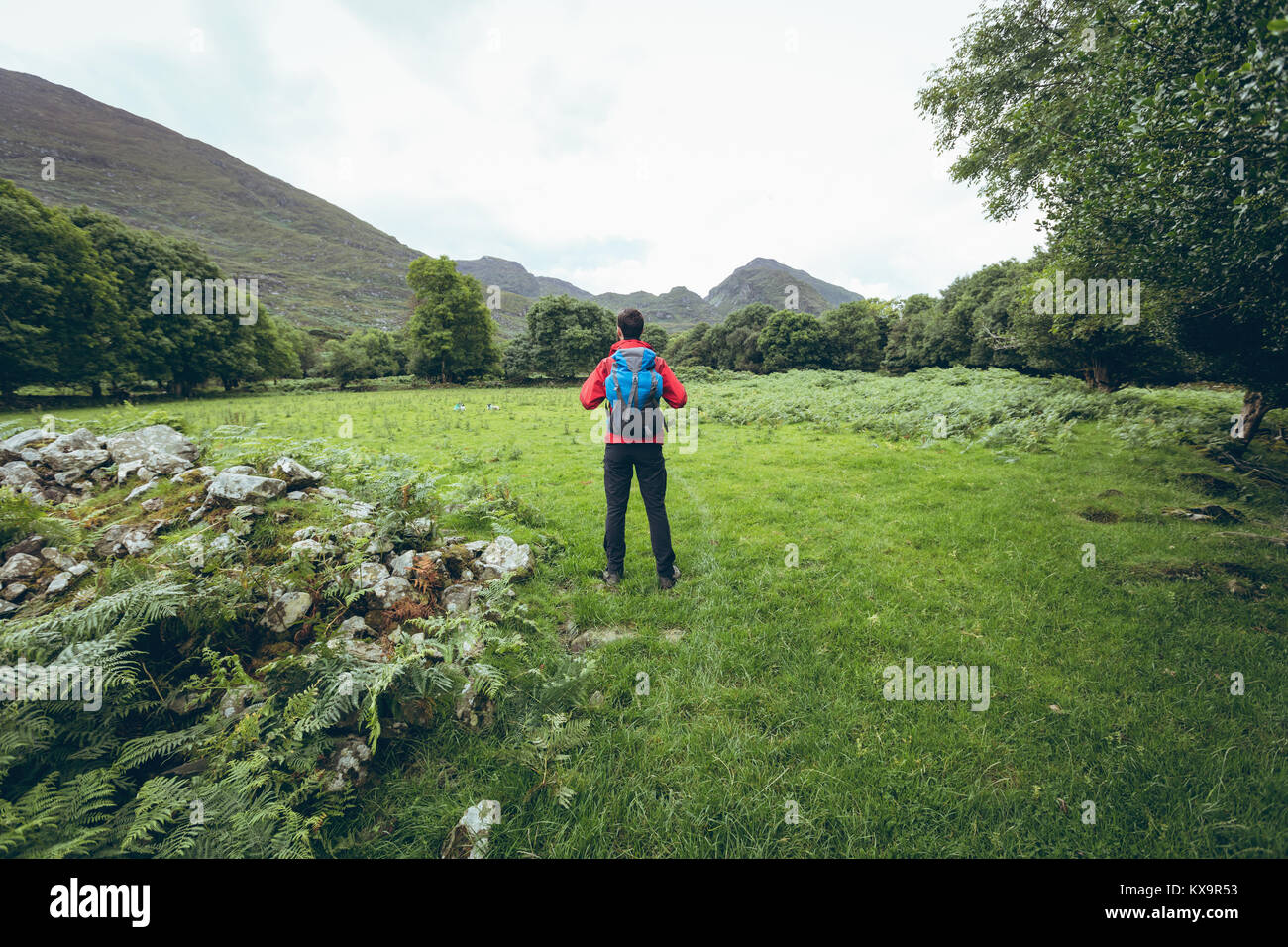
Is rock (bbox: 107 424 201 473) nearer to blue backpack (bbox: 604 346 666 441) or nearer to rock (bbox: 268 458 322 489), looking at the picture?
rock (bbox: 268 458 322 489)

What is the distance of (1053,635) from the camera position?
4.88 meters

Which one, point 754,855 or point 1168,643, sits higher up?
point 1168,643

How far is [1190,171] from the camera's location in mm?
5234

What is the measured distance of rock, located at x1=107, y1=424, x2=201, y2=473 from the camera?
7.30 metres

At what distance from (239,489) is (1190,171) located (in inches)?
484

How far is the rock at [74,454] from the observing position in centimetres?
688

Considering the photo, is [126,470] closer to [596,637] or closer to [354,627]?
[354,627]

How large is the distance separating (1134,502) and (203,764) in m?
13.5

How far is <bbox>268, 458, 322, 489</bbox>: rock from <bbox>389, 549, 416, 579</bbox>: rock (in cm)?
242

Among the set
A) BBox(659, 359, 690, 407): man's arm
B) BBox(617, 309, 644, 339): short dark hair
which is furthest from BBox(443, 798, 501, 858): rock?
BBox(617, 309, 644, 339): short dark hair

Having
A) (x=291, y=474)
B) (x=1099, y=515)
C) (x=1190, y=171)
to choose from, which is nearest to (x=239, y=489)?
(x=291, y=474)

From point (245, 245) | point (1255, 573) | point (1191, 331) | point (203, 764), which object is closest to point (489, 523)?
point (203, 764)

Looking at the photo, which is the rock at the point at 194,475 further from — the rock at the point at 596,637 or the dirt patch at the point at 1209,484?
the dirt patch at the point at 1209,484

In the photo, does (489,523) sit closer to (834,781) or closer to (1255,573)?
(834,781)
